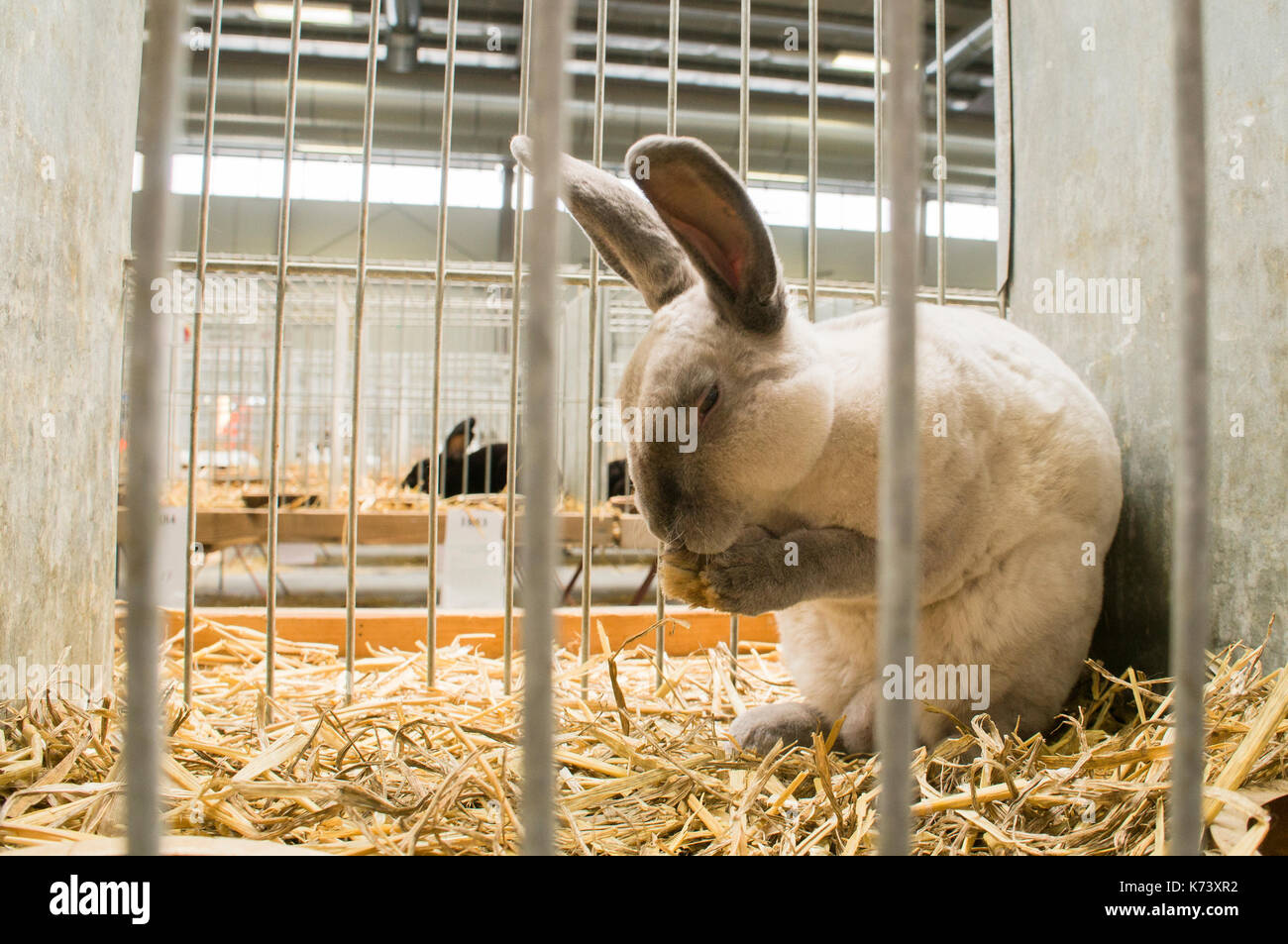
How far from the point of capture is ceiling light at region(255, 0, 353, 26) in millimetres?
9375

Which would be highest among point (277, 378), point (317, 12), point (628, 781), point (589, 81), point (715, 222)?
point (317, 12)

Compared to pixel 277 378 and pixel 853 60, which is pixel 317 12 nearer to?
pixel 853 60

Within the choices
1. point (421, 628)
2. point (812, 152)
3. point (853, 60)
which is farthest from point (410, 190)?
point (812, 152)

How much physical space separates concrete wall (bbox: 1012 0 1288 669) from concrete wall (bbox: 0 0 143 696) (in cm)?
262

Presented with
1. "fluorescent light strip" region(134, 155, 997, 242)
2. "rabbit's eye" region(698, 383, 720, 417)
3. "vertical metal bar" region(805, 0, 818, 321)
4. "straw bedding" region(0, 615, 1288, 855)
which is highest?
"fluorescent light strip" region(134, 155, 997, 242)

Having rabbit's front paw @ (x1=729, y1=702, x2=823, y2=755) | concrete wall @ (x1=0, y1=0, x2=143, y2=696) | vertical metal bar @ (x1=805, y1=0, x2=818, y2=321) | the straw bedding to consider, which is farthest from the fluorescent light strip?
the straw bedding

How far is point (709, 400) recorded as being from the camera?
1.73 metres

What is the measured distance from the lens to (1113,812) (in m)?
1.38

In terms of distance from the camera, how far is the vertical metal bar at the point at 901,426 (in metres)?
0.69

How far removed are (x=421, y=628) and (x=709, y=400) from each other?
195cm

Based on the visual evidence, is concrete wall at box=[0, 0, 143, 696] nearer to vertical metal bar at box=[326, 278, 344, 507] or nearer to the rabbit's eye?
the rabbit's eye

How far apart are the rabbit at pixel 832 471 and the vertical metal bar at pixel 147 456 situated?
1.04 m
